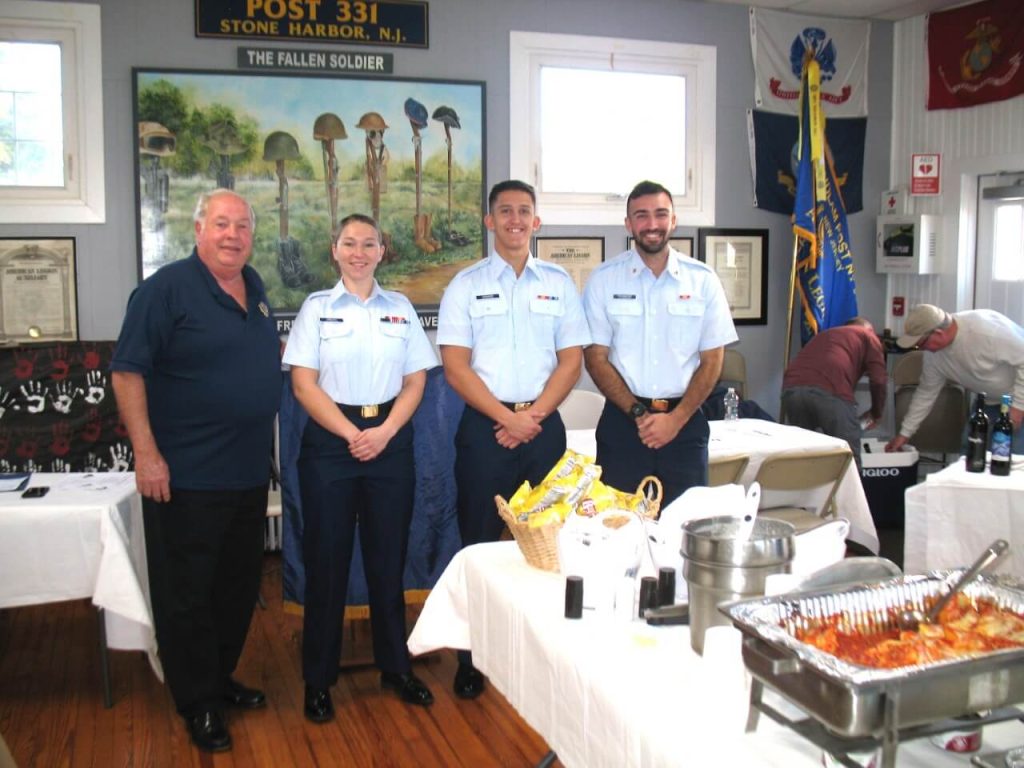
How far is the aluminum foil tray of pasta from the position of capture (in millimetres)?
1267

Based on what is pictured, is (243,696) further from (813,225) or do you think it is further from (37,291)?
(813,225)

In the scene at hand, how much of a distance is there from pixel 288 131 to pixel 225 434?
2730mm

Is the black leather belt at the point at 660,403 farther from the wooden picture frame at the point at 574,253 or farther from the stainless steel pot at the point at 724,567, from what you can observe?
the wooden picture frame at the point at 574,253

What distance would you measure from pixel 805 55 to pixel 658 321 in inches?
150

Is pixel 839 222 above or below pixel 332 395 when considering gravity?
above

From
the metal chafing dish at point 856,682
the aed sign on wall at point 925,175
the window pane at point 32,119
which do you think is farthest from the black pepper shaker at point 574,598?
the aed sign on wall at point 925,175

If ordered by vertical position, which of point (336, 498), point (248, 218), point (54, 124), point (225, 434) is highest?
point (54, 124)

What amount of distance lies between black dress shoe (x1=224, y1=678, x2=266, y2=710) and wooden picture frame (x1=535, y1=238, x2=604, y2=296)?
3228mm

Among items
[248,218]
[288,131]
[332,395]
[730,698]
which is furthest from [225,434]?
[288,131]

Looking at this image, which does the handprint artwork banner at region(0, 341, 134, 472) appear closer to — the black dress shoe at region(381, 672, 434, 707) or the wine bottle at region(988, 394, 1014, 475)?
the black dress shoe at region(381, 672, 434, 707)

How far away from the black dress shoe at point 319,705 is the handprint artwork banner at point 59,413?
1991mm

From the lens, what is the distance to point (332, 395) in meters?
3.18

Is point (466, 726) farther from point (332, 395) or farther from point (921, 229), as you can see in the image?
point (921, 229)

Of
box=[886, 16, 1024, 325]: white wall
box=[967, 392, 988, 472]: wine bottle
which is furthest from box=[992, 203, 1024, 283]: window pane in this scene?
box=[967, 392, 988, 472]: wine bottle
